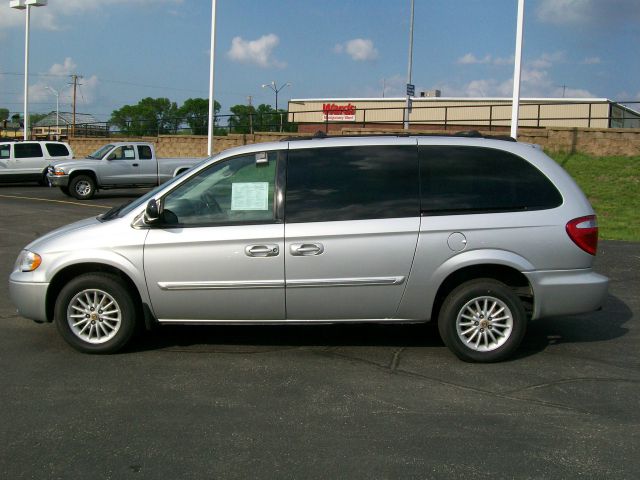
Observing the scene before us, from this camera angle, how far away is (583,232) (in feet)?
18.5

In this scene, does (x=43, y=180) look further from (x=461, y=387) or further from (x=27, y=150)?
(x=461, y=387)

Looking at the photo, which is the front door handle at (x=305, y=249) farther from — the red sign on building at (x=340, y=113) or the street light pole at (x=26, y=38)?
the red sign on building at (x=340, y=113)

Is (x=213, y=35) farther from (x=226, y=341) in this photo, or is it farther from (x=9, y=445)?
(x=9, y=445)

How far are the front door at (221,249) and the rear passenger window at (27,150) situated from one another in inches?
926

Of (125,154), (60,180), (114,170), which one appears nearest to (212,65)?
(125,154)

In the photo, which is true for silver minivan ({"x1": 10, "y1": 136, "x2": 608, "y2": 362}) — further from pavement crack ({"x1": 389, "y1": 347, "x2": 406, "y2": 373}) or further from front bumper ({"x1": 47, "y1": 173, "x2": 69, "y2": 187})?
front bumper ({"x1": 47, "y1": 173, "x2": 69, "y2": 187})

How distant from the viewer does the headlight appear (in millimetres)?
5812

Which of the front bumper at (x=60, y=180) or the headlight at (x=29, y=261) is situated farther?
the front bumper at (x=60, y=180)

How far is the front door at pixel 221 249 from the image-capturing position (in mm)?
5609

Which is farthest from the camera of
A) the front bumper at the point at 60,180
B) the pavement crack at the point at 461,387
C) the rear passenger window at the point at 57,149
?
the rear passenger window at the point at 57,149

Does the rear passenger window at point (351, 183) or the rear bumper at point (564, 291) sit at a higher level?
the rear passenger window at point (351, 183)

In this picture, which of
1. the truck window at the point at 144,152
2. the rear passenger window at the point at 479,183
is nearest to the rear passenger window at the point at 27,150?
the truck window at the point at 144,152

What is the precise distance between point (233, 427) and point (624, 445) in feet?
7.86

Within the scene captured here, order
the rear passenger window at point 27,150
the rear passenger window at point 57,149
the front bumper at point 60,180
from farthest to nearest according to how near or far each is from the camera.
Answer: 1. the rear passenger window at point 57,149
2. the rear passenger window at point 27,150
3. the front bumper at point 60,180
